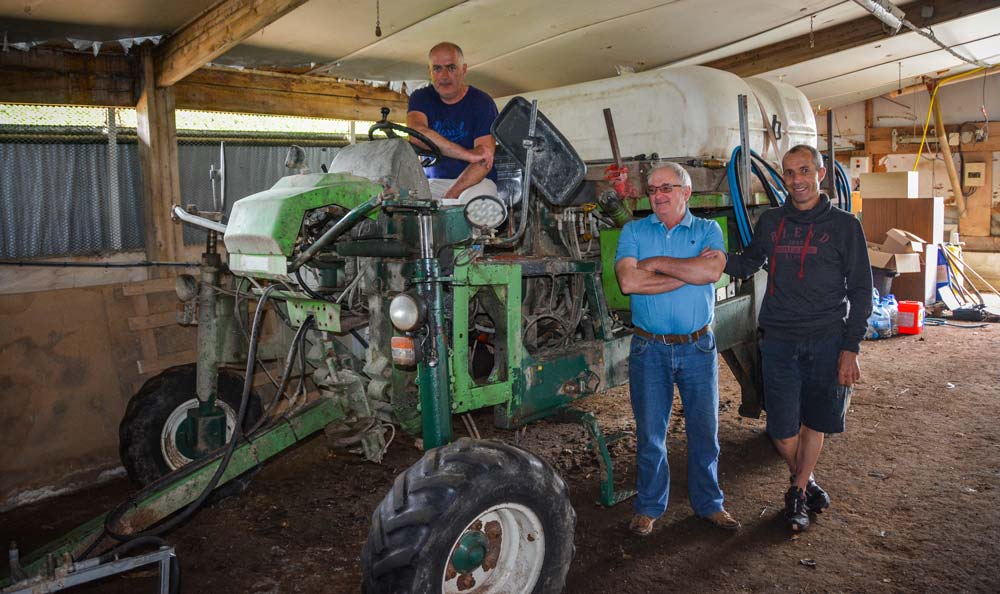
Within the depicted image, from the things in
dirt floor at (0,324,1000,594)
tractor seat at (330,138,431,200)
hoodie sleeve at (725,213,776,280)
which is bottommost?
dirt floor at (0,324,1000,594)

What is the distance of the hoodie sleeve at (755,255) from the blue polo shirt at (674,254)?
47 cm

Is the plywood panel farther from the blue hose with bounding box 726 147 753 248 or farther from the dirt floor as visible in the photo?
the blue hose with bounding box 726 147 753 248

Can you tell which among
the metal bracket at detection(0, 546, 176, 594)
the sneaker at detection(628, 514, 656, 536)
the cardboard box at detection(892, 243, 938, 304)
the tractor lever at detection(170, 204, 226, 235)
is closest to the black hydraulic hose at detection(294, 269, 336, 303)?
the tractor lever at detection(170, 204, 226, 235)

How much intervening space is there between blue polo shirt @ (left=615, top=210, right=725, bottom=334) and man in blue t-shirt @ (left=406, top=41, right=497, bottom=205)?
899 millimetres

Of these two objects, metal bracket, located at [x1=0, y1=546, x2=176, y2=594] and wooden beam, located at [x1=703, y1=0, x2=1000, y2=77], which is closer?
→ metal bracket, located at [x1=0, y1=546, x2=176, y2=594]

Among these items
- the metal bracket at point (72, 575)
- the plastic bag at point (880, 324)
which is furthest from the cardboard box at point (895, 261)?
the metal bracket at point (72, 575)

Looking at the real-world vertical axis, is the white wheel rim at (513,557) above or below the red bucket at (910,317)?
below

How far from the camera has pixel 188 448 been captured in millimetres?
4344

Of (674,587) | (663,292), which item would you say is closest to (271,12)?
(663,292)

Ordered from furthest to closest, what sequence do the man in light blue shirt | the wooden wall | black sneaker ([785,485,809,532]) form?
the wooden wall → black sneaker ([785,485,809,532]) → the man in light blue shirt

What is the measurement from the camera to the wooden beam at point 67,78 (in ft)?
16.8

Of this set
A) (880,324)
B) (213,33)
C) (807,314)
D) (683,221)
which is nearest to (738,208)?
(807,314)

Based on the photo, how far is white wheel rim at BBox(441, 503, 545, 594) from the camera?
2959mm

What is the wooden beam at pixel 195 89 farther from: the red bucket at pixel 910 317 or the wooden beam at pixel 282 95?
the red bucket at pixel 910 317
